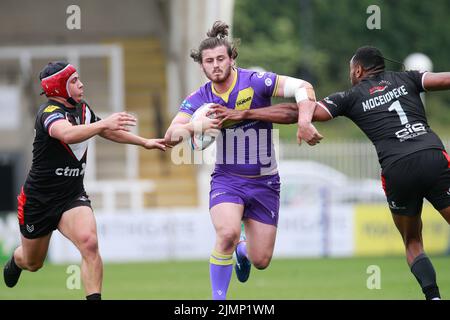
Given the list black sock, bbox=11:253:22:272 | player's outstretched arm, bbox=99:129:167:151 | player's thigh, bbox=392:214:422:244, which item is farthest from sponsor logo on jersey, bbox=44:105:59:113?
player's thigh, bbox=392:214:422:244

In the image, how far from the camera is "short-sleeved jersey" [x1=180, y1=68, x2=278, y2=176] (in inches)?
354

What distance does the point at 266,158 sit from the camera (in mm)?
9305

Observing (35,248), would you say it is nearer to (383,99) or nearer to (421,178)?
(383,99)

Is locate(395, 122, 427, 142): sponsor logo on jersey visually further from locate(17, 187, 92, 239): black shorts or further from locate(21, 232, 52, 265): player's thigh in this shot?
locate(21, 232, 52, 265): player's thigh

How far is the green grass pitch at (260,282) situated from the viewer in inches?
465

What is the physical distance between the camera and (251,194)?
9.10 meters

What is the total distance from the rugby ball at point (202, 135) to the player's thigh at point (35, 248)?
173cm

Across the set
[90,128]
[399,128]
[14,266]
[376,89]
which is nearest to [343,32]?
[14,266]

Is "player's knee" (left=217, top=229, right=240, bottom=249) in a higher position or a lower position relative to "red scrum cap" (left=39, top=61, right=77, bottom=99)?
lower

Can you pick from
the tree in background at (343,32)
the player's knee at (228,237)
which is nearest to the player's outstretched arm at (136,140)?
the player's knee at (228,237)

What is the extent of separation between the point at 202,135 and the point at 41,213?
1742mm

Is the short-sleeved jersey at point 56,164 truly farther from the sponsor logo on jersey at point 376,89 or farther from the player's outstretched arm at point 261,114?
the sponsor logo on jersey at point 376,89
